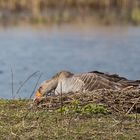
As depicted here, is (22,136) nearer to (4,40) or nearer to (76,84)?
(76,84)

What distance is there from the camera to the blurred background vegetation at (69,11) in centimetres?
2389

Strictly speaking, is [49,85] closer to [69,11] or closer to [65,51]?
[65,51]

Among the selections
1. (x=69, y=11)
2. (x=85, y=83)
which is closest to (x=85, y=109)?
(x=85, y=83)

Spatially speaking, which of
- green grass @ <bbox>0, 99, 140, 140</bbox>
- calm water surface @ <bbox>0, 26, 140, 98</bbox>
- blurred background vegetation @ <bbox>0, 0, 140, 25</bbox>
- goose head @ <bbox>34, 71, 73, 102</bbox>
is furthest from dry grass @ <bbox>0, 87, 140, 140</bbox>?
blurred background vegetation @ <bbox>0, 0, 140, 25</bbox>

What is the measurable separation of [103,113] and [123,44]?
35.8 ft

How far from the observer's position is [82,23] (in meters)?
22.9

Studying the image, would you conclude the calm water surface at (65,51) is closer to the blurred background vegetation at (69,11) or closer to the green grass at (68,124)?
the blurred background vegetation at (69,11)

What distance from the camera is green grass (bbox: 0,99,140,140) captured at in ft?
21.2

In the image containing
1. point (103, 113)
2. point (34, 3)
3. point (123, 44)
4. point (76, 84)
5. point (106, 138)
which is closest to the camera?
point (106, 138)

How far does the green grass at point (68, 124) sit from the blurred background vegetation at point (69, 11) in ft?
50.6

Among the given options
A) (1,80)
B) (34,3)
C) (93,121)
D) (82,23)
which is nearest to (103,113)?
(93,121)

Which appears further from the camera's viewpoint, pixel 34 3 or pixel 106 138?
pixel 34 3

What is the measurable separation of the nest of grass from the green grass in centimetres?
15

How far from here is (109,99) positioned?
26.0 feet
